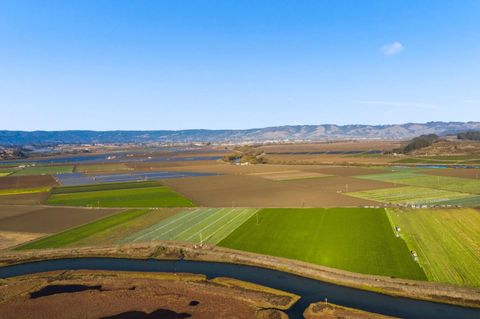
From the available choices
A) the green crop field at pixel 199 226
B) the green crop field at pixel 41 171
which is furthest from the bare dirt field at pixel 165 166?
the green crop field at pixel 199 226

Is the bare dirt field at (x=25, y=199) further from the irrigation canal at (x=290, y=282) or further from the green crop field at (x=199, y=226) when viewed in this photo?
the irrigation canal at (x=290, y=282)

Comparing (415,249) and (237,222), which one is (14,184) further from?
(415,249)

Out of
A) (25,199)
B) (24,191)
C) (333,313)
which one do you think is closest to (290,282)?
(333,313)

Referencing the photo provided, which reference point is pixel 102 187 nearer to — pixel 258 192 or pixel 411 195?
pixel 258 192

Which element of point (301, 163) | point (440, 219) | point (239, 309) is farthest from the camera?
point (301, 163)

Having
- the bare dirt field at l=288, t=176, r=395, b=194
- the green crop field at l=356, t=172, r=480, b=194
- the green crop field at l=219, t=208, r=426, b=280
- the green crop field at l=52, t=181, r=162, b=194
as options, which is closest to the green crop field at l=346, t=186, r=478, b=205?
the bare dirt field at l=288, t=176, r=395, b=194

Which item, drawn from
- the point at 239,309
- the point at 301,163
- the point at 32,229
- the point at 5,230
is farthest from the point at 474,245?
the point at 301,163

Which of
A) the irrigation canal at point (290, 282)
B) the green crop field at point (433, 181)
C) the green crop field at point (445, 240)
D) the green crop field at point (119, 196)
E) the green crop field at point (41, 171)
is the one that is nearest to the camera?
the irrigation canal at point (290, 282)
